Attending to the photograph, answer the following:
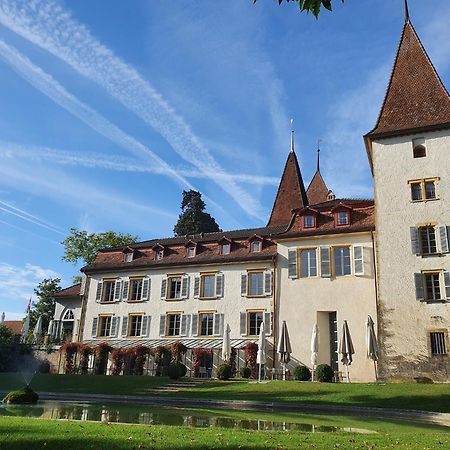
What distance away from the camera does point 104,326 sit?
35.8 meters

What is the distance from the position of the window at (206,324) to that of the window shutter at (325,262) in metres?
8.23

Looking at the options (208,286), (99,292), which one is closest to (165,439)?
(208,286)

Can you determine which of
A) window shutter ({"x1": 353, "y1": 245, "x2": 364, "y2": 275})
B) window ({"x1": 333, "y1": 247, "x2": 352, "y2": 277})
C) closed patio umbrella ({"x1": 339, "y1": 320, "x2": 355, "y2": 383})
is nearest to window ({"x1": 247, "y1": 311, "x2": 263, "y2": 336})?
window ({"x1": 333, "y1": 247, "x2": 352, "y2": 277})

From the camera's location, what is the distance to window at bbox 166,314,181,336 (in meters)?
33.4

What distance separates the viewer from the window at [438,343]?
79.2ft

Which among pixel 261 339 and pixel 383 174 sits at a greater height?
pixel 383 174

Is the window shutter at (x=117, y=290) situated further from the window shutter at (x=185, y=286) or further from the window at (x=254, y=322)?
the window at (x=254, y=322)

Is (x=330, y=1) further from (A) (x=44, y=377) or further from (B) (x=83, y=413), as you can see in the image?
(A) (x=44, y=377)

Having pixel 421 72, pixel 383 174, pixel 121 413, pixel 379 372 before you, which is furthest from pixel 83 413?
pixel 421 72

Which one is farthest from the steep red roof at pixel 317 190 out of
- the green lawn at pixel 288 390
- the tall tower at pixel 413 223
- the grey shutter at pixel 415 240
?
the green lawn at pixel 288 390

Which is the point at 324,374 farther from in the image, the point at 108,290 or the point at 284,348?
the point at 108,290

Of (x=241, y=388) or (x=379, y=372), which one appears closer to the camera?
(x=241, y=388)

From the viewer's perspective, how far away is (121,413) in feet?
48.3

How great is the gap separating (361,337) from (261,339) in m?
5.66
